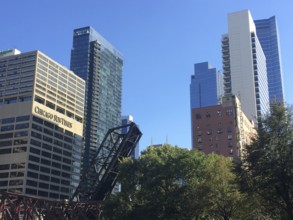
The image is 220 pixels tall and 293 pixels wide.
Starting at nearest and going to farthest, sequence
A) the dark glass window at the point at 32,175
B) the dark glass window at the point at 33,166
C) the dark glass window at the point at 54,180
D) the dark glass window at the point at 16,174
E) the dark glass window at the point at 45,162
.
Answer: the dark glass window at the point at 16,174
the dark glass window at the point at 32,175
the dark glass window at the point at 33,166
the dark glass window at the point at 45,162
the dark glass window at the point at 54,180

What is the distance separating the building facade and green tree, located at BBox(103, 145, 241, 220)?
78797 millimetres

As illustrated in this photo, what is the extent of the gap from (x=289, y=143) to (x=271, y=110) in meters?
2.77

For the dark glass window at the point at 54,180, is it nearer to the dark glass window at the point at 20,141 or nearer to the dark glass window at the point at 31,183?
the dark glass window at the point at 31,183

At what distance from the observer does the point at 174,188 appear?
153 ft

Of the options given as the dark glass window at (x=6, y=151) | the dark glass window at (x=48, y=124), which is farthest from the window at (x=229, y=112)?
the dark glass window at (x=6, y=151)

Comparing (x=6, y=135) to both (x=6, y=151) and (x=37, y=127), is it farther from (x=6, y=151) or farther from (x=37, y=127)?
(x=37, y=127)

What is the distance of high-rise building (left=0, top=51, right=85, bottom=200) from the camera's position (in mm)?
141750

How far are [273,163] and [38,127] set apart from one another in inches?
5022

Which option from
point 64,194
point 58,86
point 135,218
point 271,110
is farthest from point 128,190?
point 58,86

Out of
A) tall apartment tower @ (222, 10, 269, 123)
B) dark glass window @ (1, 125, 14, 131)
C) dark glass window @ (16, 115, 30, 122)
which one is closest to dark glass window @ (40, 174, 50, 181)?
dark glass window @ (1, 125, 14, 131)

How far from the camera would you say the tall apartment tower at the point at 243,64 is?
17825 cm

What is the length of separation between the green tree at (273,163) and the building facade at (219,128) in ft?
321

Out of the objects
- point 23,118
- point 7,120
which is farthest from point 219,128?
point 7,120

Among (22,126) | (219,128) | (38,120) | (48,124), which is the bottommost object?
(219,128)
